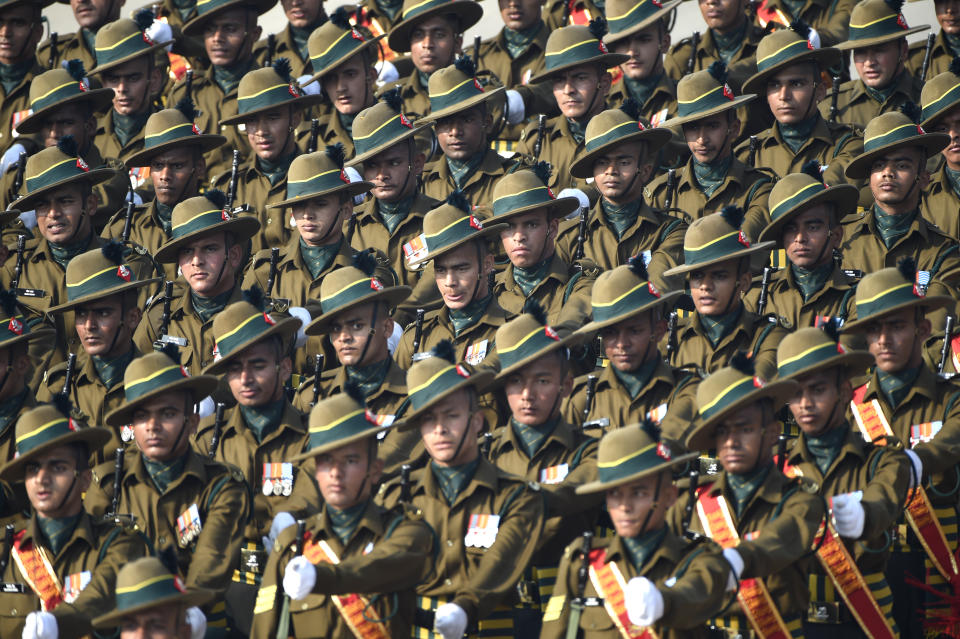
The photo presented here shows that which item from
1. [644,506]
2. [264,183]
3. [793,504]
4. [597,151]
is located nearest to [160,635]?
[644,506]

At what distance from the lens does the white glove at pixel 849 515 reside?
9.90 metres

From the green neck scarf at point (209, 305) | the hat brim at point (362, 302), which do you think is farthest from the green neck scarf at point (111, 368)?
the hat brim at point (362, 302)

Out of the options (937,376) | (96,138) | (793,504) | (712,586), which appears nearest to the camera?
(712,586)

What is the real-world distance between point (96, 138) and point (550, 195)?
235 inches

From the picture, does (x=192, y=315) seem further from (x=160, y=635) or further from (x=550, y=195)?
(x=160, y=635)

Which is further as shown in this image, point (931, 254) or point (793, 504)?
point (931, 254)

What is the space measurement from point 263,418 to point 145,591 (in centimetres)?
286

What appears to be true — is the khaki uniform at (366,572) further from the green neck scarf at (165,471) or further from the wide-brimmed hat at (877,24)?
the wide-brimmed hat at (877,24)

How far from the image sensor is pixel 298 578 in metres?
9.25

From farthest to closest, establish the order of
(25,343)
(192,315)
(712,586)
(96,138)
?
(96,138) → (192,315) → (25,343) → (712,586)

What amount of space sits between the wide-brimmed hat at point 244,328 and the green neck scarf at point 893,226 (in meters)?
4.42

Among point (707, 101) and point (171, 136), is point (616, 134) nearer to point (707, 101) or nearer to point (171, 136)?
point (707, 101)

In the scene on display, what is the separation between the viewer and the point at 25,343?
42.2 ft

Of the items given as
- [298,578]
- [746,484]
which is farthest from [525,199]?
[298,578]
